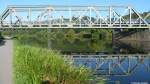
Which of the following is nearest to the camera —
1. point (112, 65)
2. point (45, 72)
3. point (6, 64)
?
point (6, 64)

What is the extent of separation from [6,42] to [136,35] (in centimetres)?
8810

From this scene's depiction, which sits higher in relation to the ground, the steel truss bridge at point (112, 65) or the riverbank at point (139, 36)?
the riverbank at point (139, 36)

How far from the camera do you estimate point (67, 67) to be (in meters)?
9.69

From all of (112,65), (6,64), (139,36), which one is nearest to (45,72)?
(6,64)

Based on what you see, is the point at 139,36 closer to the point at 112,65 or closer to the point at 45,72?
the point at 112,65

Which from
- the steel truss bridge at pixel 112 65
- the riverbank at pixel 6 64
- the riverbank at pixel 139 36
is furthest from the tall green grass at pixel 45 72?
the riverbank at pixel 139 36

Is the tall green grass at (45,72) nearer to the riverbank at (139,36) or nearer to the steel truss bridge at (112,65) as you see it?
the steel truss bridge at (112,65)

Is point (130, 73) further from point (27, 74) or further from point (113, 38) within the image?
point (113, 38)

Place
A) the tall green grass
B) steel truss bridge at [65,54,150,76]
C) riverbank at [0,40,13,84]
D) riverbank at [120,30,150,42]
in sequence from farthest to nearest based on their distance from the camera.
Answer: riverbank at [120,30,150,42] → steel truss bridge at [65,54,150,76] → the tall green grass → riverbank at [0,40,13,84]

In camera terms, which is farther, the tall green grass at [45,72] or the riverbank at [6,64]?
the tall green grass at [45,72]

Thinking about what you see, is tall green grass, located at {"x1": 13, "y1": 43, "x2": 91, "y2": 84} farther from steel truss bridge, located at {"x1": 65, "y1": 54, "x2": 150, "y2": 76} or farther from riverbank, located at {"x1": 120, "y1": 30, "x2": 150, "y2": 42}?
riverbank, located at {"x1": 120, "y1": 30, "x2": 150, "y2": 42}

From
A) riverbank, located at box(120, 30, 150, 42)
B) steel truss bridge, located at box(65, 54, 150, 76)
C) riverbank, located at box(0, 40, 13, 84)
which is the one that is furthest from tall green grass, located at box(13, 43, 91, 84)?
riverbank, located at box(120, 30, 150, 42)

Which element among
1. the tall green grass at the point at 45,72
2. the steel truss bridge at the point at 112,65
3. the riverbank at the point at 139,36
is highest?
the riverbank at the point at 139,36

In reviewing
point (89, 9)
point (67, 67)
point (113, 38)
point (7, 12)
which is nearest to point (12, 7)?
point (7, 12)
